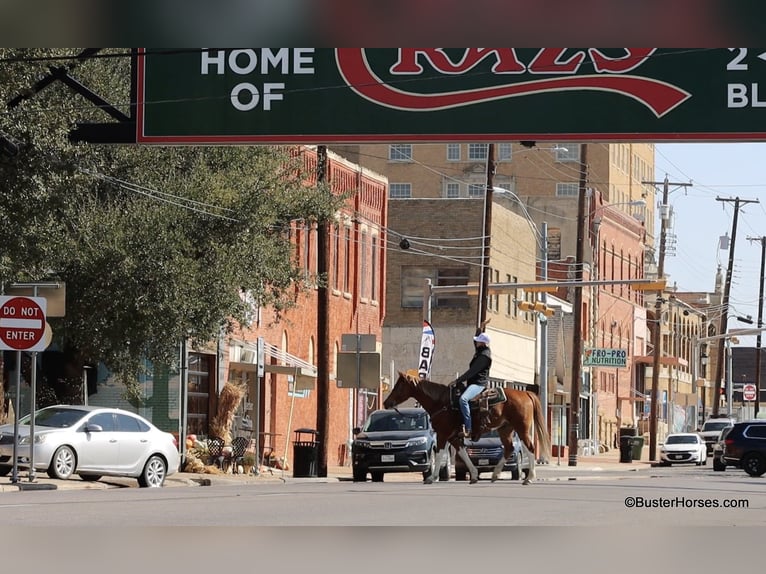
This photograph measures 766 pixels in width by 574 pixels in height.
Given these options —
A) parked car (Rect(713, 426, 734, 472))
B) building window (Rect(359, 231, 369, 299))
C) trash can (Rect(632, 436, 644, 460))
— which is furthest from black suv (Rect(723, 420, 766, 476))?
trash can (Rect(632, 436, 644, 460))

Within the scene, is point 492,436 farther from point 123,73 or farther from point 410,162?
point 410,162

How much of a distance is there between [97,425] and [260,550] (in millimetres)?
16038

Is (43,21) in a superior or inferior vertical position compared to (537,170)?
inferior

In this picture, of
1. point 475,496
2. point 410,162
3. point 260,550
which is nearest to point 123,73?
point 475,496

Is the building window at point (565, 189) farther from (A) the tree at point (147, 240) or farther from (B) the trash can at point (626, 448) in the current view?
(A) the tree at point (147, 240)

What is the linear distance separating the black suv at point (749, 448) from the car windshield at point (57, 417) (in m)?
24.5

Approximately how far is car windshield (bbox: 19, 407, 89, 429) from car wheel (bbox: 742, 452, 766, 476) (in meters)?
24.5

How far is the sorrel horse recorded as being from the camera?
28.3 metres

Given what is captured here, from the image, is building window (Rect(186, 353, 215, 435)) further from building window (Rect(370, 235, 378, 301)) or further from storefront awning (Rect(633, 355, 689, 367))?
storefront awning (Rect(633, 355, 689, 367))

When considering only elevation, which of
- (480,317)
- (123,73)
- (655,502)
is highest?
(123,73)

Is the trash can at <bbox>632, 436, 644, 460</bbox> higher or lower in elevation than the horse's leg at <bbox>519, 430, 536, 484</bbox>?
lower

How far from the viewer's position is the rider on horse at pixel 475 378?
91.1ft

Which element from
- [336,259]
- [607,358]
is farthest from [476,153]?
[336,259]

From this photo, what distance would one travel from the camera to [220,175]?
111 ft
